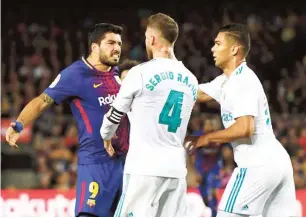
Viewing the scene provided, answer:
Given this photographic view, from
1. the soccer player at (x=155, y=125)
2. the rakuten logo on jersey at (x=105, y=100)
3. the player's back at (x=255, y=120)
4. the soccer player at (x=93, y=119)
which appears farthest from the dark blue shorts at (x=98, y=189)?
the player's back at (x=255, y=120)

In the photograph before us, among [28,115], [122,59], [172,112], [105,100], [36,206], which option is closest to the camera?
[172,112]

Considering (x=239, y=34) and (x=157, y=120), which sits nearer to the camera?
(x=157, y=120)

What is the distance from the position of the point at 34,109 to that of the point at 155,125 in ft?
3.92

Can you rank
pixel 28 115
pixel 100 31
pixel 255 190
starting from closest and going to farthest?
pixel 255 190 < pixel 28 115 < pixel 100 31

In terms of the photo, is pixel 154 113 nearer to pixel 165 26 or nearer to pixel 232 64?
pixel 165 26

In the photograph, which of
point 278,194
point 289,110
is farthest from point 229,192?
point 289,110

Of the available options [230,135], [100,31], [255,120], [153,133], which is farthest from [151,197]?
[100,31]

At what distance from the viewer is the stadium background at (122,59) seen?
1109cm

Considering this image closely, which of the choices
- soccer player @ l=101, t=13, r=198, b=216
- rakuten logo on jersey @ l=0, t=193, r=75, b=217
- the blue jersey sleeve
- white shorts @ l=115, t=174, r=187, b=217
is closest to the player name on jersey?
soccer player @ l=101, t=13, r=198, b=216

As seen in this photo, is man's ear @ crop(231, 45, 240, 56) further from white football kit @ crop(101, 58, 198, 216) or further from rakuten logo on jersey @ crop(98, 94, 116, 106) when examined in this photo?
rakuten logo on jersey @ crop(98, 94, 116, 106)

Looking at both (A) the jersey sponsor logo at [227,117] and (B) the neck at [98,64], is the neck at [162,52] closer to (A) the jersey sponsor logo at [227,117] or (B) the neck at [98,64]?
(A) the jersey sponsor logo at [227,117]

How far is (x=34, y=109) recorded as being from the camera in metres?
6.07

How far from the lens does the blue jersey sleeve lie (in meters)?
6.09

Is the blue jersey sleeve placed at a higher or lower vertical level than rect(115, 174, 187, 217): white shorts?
higher
